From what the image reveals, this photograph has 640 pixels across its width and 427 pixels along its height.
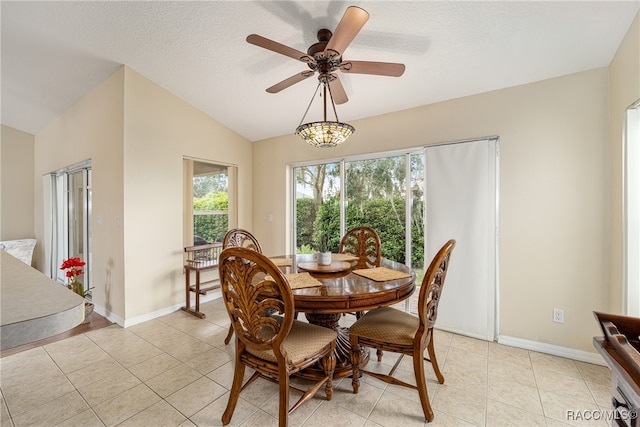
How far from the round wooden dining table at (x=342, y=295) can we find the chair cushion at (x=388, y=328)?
0.19m

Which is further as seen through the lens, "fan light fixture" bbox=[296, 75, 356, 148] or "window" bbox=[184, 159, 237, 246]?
"window" bbox=[184, 159, 237, 246]

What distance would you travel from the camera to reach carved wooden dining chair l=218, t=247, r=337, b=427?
1.35 metres

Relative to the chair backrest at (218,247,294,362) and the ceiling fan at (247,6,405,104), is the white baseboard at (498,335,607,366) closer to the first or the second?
the chair backrest at (218,247,294,362)

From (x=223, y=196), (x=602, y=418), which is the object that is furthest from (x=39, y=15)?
(x=602, y=418)

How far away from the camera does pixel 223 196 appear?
4242mm

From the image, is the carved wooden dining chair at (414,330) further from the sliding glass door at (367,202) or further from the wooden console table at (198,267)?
the wooden console table at (198,267)

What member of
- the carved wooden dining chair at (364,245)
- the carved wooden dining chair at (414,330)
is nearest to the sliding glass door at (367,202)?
the carved wooden dining chair at (364,245)

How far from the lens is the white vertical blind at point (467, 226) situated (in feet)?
8.76

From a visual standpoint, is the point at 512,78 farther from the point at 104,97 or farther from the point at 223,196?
the point at 104,97

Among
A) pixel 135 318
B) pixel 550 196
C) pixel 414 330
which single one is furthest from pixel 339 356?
pixel 135 318

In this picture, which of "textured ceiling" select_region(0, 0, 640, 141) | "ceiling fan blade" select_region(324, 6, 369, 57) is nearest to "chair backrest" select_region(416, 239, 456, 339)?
"ceiling fan blade" select_region(324, 6, 369, 57)

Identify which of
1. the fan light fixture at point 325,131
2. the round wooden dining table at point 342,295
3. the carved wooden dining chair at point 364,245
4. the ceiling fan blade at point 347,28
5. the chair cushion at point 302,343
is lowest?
the chair cushion at point 302,343

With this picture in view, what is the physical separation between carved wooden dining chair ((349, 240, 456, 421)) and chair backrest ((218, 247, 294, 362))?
64 centimetres

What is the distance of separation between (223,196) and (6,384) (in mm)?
2815
